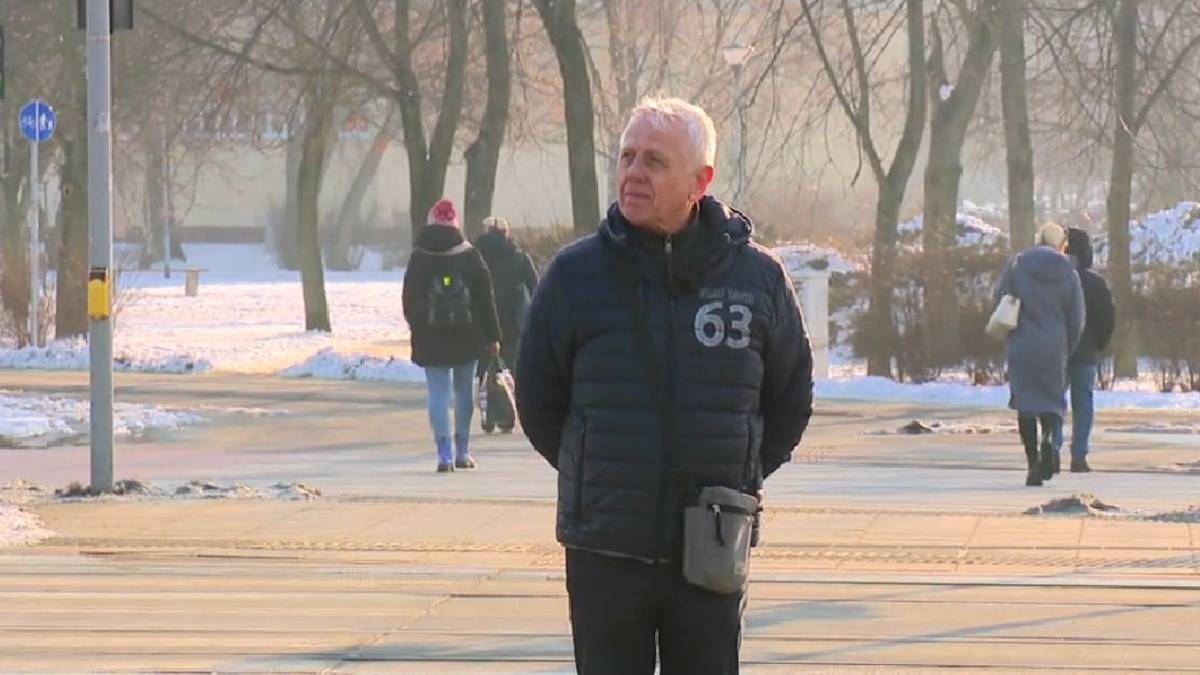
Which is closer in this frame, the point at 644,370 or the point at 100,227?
the point at 644,370

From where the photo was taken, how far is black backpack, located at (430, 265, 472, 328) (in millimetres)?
15594

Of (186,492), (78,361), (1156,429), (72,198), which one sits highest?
(72,198)

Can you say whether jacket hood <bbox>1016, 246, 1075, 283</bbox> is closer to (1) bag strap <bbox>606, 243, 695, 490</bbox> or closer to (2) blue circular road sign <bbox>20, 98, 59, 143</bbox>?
(1) bag strap <bbox>606, 243, 695, 490</bbox>

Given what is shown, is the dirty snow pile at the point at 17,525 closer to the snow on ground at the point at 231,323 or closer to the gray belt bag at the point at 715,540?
the gray belt bag at the point at 715,540

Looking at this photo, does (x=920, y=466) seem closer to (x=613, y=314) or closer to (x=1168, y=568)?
(x=1168, y=568)

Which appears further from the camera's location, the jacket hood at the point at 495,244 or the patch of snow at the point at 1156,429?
the patch of snow at the point at 1156,429

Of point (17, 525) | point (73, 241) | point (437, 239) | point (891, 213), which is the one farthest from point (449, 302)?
point (73, 241)

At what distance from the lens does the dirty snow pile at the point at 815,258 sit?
3481 centimetres

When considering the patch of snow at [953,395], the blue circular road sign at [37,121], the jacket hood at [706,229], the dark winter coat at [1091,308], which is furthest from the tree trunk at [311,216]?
the jacket hood at [706,229]

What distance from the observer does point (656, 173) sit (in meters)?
4.96

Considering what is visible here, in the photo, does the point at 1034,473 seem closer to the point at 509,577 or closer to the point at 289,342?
the point at 509,577

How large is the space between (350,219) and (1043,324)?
6291cm

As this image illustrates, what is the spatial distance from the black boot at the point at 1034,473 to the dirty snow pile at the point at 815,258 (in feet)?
58.2

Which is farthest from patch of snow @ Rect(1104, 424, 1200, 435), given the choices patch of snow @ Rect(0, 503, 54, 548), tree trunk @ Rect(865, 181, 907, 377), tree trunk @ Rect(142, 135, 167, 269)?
tree trunk @ Rect(142, 135, 167, 269)
